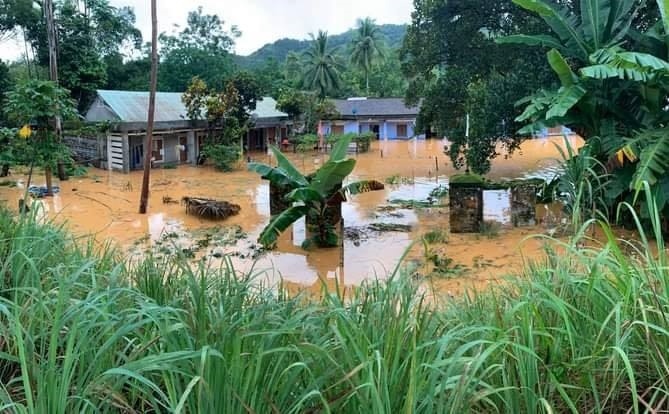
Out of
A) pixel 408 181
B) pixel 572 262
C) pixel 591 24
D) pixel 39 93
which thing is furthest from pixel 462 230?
pixel 39 93

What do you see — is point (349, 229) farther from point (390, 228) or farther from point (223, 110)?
point (223, 110)

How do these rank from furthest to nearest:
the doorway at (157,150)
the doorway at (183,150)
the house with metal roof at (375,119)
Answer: the house with metal roof at (375,119)
the doorway at (183,150)
the doorway at (157,150)

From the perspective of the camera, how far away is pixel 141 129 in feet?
79.6

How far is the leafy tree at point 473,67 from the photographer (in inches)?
601

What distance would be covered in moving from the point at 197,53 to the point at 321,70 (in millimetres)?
11387

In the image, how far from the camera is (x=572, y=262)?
2920 mm

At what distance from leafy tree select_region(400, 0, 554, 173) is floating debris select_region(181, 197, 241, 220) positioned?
→ 23.4 ft

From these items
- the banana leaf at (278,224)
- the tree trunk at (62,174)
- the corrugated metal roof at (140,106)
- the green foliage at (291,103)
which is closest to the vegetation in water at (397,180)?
the banana leaf at (278,224)

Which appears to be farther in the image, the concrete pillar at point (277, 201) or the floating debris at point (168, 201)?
the floating debris at point (168, 201)

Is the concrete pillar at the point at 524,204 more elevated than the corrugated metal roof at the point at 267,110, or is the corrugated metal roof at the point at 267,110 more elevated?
the corrugated metal roof at the point at 267,110

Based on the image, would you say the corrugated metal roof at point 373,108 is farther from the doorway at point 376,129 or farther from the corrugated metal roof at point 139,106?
the corrugated metal roof at point 139,106

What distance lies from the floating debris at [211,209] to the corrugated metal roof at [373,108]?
83.3ft

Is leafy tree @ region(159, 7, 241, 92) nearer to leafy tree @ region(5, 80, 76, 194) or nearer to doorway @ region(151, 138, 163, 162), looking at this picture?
doorway @ region(151, 138, 163, 162)

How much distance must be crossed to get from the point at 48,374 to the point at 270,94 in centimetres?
3856
